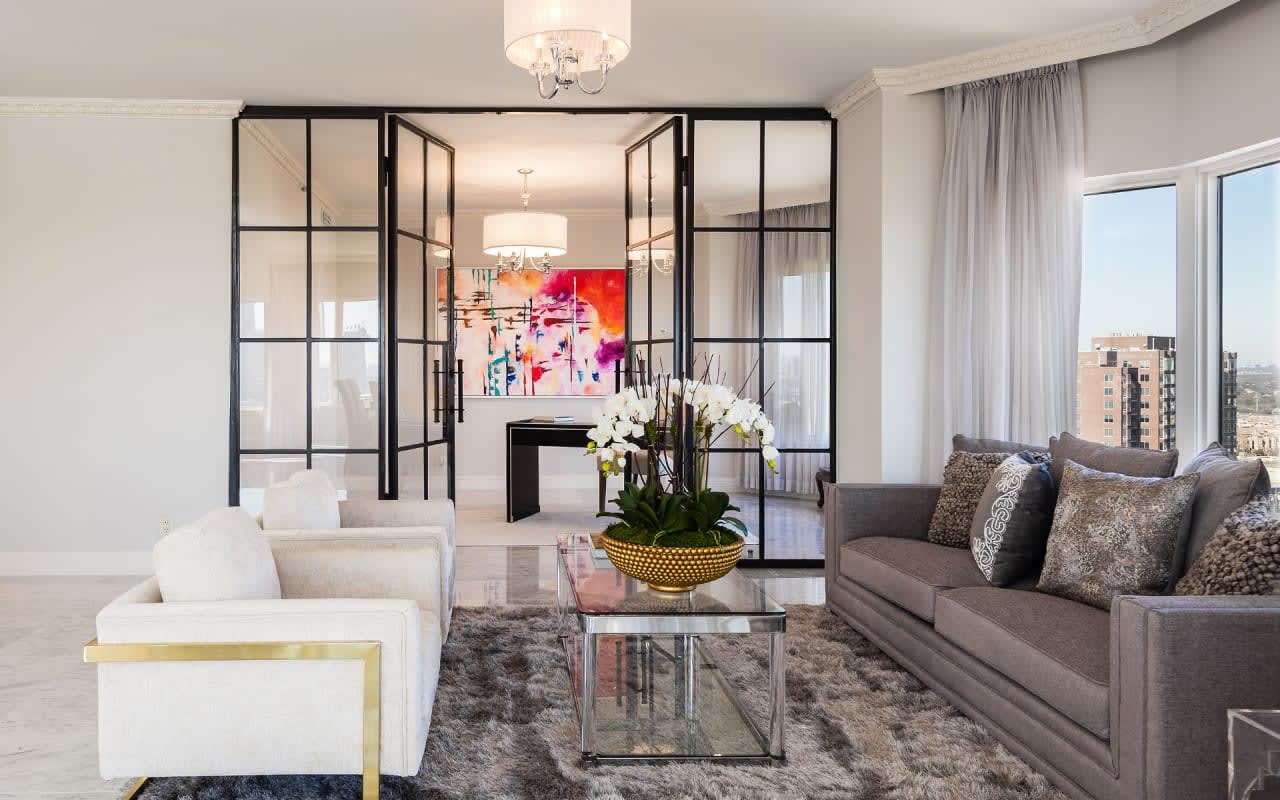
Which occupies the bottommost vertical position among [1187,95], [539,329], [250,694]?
[250,694]

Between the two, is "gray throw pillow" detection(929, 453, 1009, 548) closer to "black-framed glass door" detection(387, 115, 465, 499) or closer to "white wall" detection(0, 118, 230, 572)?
"black-framed glass door" detection(387, 115, 465, 499)

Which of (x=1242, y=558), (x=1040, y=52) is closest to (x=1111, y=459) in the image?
(x=1242, y=558)

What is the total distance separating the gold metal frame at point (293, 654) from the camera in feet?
7.18

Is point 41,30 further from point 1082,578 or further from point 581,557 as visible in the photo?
point 1082,578

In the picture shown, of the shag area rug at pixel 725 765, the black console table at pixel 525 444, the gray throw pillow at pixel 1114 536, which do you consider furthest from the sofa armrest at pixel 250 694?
the black console table at pixel 525 444

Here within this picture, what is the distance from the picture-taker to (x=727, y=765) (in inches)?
104

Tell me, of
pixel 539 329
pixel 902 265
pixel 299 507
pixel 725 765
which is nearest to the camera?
pixel 725 765

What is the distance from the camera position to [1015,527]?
3.25 metres

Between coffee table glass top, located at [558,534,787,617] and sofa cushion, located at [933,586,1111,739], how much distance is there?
602 millimetres

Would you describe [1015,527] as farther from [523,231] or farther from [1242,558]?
[523,231]

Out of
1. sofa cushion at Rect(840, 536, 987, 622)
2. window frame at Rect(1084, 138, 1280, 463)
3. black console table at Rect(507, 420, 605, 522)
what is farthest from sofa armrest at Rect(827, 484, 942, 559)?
black console table at Rect(507, 420, 605, 522)

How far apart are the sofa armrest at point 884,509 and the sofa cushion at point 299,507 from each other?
213 cm

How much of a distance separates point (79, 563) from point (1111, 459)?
5217mm

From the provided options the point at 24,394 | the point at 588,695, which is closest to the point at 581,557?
the point at 588,695
